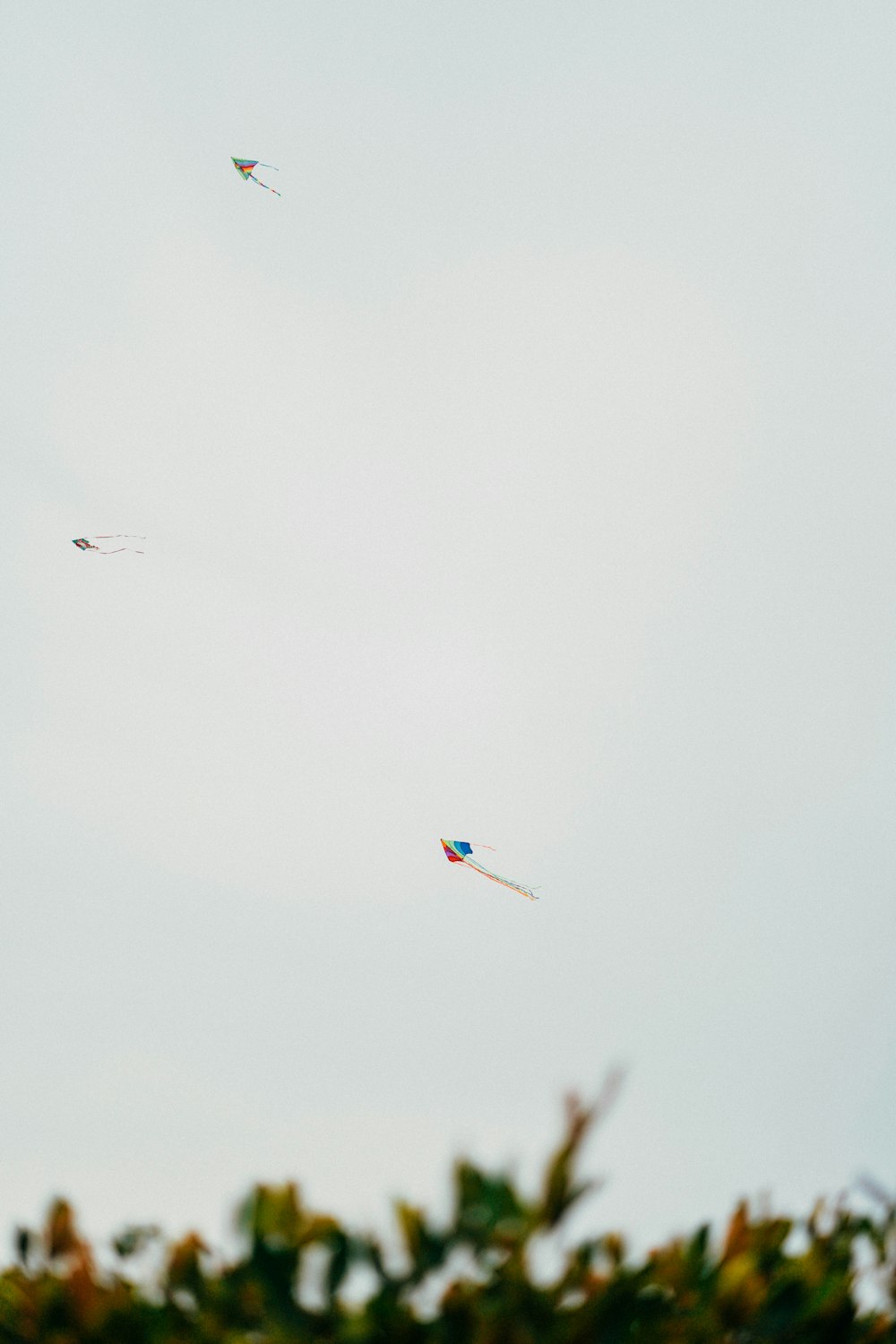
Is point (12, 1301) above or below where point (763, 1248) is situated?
below

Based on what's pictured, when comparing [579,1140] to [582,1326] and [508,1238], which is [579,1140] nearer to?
[508,1238]

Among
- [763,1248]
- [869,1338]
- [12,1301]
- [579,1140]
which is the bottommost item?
[12,1301]

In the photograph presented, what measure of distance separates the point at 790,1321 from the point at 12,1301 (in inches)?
262

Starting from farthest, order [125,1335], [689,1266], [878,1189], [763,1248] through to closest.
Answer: [878,1189] → [763,1248] → [689,1266] → [125,1335]

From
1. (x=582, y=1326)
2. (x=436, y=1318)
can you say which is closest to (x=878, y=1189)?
(x=582, y=1326)

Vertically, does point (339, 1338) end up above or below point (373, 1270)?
below

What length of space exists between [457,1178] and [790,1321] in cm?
403

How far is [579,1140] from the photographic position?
5348 millimetres

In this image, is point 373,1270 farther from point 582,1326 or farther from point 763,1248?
point 763,1248

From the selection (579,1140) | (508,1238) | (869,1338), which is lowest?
(869,1338)

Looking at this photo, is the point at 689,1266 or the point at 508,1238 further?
the point at 689,1266

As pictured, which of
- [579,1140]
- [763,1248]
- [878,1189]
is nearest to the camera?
[579,1140]

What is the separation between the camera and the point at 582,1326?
5.97 metres

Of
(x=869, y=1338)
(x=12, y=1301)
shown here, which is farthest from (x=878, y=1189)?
(x=12, y=1301)
